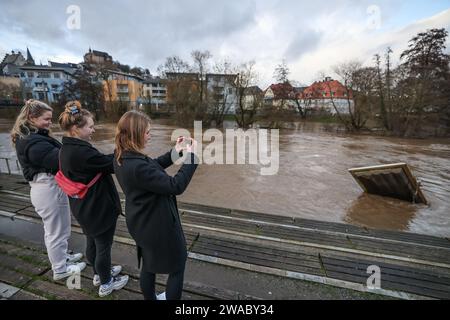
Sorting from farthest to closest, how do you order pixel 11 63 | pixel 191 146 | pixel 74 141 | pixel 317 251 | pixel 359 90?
pixel 11 63
pixel 359 90
pixel 317 251
pixel 74 141
pixel 191 146

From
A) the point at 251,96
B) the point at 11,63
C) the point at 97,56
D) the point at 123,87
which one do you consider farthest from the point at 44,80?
the point at 251,96

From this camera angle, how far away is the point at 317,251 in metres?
3.02

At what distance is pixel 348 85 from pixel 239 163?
24.1m

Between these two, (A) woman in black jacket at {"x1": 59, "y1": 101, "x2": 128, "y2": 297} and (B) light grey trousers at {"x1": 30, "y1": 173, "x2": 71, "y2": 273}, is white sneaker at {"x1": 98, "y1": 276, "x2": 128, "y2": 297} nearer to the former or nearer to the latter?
(A) woman in black jacket at {"x1": 59, "y1": 101, "x2": 128, "y2": 297}

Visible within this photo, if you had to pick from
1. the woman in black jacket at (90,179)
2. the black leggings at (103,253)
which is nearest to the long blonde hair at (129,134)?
the woman in black jacket at (90,179)

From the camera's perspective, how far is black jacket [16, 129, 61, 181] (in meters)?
2.03

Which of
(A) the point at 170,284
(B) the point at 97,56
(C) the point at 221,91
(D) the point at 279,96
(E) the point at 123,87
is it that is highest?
(B) the point at 97,56

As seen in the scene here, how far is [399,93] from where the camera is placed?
24359 mm

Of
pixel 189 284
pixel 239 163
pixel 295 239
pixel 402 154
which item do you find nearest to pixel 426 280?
pixel 295 239

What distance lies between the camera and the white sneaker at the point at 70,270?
224 centimetres

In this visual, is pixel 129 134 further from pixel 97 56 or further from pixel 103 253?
pixel 97 56

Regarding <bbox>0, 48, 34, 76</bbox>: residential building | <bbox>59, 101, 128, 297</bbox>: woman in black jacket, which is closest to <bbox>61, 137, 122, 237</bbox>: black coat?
<bbox>59, 101, 128, 297</bbox>: woman in black jacket

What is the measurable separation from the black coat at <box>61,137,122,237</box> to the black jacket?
304mm

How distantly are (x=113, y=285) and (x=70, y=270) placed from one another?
55cm
